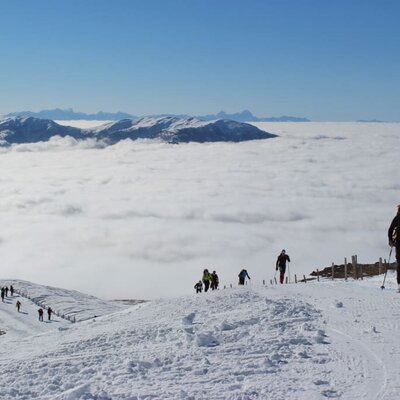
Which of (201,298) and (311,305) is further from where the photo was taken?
(201,298)

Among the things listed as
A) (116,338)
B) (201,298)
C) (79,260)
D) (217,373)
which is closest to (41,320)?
(201,298)

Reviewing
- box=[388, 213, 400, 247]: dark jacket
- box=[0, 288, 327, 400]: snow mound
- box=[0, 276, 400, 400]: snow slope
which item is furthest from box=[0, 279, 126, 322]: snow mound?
box=[388, 213, 400, 247]: dark jacket

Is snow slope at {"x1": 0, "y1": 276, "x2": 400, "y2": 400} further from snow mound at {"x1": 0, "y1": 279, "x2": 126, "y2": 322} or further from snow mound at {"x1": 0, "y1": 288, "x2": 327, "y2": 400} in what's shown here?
snow mound at {"x1": 0, "y1": 279, "x2": 126, "y2": 322}

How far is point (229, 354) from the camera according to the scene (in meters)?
10.3

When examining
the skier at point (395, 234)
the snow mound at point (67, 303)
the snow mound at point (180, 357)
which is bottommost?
the snow mound at point (67, 303)

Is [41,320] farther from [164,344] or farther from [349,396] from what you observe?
[349,396]

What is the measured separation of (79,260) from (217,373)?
18902 cm

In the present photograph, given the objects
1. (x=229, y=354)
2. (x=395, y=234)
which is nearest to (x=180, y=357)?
(x=229, y=354)

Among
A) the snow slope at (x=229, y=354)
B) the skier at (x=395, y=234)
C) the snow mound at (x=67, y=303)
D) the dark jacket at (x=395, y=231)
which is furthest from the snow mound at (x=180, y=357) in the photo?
the snow mound at (x=67, y=303)

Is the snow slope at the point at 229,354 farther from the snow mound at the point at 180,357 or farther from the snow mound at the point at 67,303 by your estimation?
the snow mound at the point at 67,303

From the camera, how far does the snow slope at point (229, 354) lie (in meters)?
8.34

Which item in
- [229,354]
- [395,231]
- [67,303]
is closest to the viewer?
[229,354]

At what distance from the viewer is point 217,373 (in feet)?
30.0

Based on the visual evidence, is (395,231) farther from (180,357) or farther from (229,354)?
(180,357)
